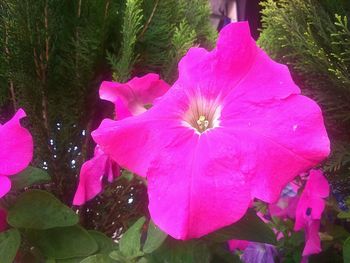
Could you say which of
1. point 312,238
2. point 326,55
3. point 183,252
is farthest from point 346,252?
point 326,55

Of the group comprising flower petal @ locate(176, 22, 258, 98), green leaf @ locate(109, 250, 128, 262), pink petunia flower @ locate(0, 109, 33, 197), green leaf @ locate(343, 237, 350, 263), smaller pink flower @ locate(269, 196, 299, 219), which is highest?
flower petal @ locate(176, 22, 258, 98)

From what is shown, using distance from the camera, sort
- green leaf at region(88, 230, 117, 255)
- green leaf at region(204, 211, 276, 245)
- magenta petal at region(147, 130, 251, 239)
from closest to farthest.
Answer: magenta petal at region(147, 130, 251, 239), green leaf at region(204, 211, 276, 245), green leaf at region(88, 230, 117, 255)

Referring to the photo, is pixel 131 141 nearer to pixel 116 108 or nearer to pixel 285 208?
pixel 116 108

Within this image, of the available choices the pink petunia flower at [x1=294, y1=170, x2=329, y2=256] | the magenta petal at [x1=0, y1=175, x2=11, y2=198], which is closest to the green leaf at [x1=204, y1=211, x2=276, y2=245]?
the pink petunia flower at [x1=294, y1=170, x2=329, y2=256]

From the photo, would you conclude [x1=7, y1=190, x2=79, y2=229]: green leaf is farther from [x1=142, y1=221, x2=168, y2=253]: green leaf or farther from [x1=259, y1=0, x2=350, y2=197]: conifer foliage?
[x1=259, y1=0, x2=350, y2=197]: conifer foliage

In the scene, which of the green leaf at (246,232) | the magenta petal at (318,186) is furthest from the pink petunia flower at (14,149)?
the magenta petal at (318,186)

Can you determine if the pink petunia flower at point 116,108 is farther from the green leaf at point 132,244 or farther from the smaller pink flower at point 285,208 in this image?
the smaller pink flower at point 285,208

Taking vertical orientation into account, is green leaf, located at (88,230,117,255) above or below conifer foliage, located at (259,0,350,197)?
below

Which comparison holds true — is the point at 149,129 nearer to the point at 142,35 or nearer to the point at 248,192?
the point at 248,192
